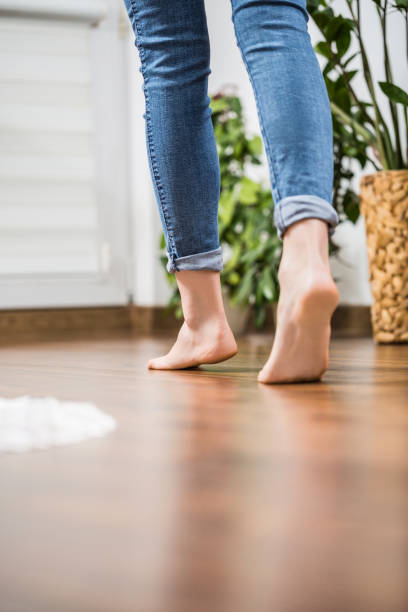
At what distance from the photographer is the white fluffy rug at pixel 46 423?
69cm

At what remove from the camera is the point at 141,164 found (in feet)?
9.14

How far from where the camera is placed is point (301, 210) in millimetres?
958

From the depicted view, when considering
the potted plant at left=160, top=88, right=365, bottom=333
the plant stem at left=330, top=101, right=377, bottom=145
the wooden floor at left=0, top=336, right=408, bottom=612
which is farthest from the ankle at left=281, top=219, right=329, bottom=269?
the potted plant at left=160, top=88, right=365, bottom=333

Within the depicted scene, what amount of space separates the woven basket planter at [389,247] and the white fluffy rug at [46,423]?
1.05m

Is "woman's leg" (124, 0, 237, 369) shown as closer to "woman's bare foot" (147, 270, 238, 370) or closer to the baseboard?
"woman's bare foot" (147, 270, 238, 370)

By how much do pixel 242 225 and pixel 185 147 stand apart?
134 cm

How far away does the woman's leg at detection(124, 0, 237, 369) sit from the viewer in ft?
3.65

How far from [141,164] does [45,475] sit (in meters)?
2.30

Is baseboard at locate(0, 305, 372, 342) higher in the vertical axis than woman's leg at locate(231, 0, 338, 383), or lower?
lower

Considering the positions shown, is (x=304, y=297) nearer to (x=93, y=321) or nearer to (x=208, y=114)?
(x=208, y=114)

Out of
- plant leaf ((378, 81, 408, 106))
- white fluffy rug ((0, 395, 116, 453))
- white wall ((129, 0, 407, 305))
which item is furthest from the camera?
white wall ((129, 0, 407, 305))

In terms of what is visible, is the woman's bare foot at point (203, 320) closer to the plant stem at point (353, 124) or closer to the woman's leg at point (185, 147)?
the woman's leg at point (185, 147)

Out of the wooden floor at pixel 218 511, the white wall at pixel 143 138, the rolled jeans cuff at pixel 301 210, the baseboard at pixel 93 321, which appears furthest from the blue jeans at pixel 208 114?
the white wall at pixel 143 138

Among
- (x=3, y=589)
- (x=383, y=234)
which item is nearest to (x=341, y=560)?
(x=3, y=589)
